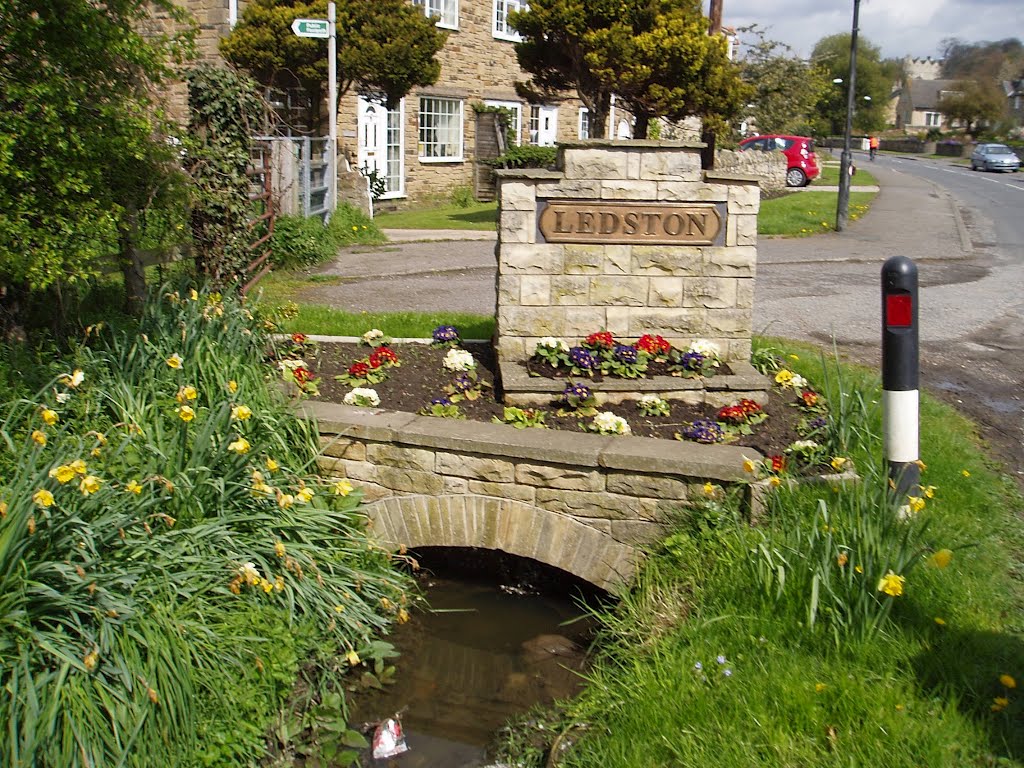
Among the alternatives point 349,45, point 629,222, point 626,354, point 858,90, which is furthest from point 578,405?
point 858,90

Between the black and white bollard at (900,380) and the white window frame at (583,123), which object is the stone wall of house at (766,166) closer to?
the white window frame at (583,123)

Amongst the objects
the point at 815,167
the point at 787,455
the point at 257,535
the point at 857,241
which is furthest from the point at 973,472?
the point at 815,167

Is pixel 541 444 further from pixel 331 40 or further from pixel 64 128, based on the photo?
pixel 331 40

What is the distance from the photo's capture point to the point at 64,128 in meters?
4.99

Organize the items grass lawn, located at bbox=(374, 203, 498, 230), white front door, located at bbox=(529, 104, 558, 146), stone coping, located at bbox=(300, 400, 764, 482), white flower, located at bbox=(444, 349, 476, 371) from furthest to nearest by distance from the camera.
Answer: white front door, located at bbox=(529, 104, 558, 146)
grass lawn, located at bbox=(374, 203, 498, 230)
white flower, located at bbox=(444, 349, 476, 371)
stone coping, located at bbox=(300, 400, 764, 482)

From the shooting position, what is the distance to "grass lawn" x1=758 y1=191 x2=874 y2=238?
1828 cm

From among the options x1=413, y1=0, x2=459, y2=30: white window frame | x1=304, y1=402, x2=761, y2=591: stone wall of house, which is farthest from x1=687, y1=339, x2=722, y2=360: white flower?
x1=413, y1=0, x2=459, y2=30: white window frame

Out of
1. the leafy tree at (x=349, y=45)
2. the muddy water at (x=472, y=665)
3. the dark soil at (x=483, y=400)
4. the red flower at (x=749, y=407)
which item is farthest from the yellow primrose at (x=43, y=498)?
the leafy tree at (x=349, y=45)

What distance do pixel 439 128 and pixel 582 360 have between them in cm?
1852

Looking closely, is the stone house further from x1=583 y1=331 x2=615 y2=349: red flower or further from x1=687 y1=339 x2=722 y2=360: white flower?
x1=687 y1=339 x2=722 y2=360: white flower

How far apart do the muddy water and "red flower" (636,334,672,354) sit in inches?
62.3

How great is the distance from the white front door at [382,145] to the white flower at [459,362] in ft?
49.0

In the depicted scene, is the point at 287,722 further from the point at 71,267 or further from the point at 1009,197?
the point at 1009,197

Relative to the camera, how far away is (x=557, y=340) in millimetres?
6668
